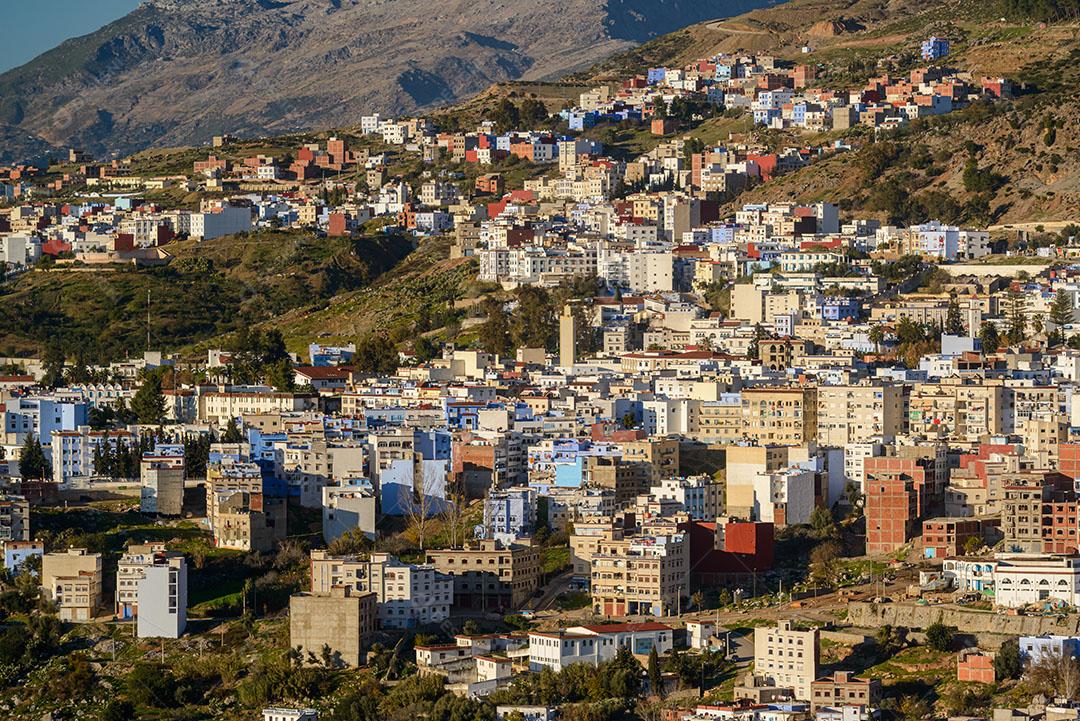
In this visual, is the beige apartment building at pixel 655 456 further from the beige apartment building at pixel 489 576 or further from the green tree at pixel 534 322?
the green tree at pixel 534 322

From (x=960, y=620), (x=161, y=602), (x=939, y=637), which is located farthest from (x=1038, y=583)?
(x=161, y=602)

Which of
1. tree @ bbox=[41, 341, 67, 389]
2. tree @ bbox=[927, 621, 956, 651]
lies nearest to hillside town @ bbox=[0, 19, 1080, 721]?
tree @ bbox=[927, 621, 956, 651]

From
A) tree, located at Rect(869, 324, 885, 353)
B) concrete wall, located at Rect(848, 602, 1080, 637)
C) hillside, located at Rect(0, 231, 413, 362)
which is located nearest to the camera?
concrete wall, located at Rect(848, 602, 1080, 637)

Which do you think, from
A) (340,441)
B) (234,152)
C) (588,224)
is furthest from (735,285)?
(234,152)

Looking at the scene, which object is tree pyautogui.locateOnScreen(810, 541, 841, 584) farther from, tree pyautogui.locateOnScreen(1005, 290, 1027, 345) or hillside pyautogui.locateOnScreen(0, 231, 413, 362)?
hillside pyautogui.locateOnScreen(0, 231, 413, 362)

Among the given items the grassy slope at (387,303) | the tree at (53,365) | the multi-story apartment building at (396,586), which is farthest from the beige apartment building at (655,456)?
the tree at (53,365)
